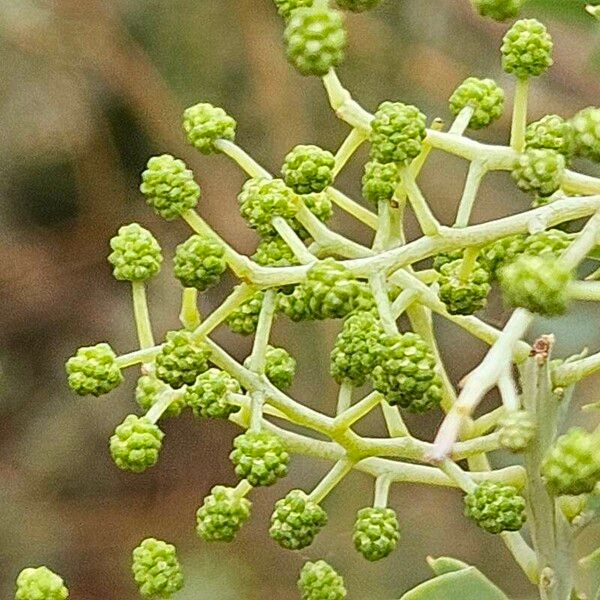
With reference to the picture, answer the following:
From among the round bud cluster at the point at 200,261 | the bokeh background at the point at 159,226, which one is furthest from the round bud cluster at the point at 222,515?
the bokeh background at the point at 159,226

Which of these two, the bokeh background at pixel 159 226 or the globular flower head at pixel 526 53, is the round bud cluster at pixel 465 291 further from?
the bokeh background at pixel 159 226

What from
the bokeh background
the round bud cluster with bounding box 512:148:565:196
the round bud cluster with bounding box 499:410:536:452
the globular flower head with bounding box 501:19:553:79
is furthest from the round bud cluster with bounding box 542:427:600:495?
the bokeh background

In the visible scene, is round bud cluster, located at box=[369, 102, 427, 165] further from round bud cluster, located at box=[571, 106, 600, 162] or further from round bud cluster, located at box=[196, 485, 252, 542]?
round bud cluster, located at box=[196, 485, 252, 542]

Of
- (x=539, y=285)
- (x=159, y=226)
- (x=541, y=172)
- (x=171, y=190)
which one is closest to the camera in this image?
(x=539, y=285)

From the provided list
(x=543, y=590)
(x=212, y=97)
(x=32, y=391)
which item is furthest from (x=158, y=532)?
(x=543, y=590)

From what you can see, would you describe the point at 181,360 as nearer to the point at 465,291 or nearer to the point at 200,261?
→ the point at 200,261

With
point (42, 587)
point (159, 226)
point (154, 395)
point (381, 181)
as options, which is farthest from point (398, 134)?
point (159, 226)
